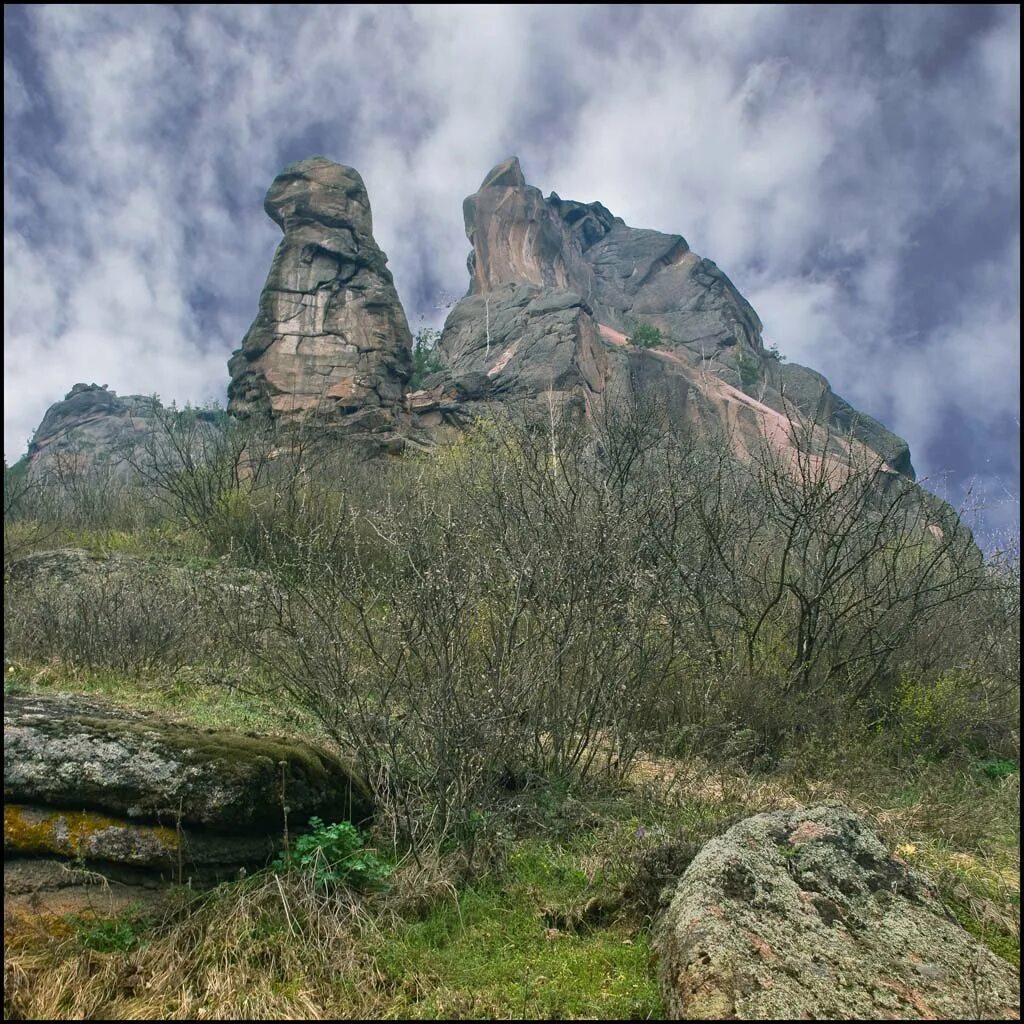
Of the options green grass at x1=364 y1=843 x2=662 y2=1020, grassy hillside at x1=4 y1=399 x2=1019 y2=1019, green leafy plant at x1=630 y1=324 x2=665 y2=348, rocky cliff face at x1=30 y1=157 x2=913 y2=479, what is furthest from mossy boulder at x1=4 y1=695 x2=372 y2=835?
green leafy plant at x1=630 y1=324 x2=665 y2=348

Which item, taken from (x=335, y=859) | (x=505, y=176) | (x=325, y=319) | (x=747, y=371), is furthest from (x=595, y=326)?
(x=335, y=859)

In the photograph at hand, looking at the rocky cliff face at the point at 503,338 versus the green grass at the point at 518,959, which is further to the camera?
the rocky cliff face at the point at 503,338

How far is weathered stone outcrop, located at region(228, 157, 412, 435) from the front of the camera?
37.4m

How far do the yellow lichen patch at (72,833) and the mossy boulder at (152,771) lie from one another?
42 mm

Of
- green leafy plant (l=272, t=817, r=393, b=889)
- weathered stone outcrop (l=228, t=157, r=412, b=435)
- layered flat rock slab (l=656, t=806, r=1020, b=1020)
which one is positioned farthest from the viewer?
weathered stone outcrop (l=228, t=157, r=412, b=435)

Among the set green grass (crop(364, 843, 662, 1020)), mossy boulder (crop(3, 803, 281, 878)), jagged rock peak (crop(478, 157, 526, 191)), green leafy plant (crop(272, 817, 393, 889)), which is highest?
jagged rock peak (crop(478, 157, 526, 191))

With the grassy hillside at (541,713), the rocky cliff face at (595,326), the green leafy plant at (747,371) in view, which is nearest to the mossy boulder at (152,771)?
the grassy hillside at (541,713)

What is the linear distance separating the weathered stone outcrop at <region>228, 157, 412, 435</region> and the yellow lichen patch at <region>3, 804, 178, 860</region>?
31.9 meters

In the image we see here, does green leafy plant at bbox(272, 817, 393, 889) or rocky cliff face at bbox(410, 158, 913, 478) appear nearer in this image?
green leafy plant at bbox(272, 817, 393, 889)

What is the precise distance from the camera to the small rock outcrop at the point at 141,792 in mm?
3707

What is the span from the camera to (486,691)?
17.4 feet

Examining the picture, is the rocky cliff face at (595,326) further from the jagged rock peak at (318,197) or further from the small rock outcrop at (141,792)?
the small rock outcrop at (141,792)

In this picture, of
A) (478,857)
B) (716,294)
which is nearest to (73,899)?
(478,857)

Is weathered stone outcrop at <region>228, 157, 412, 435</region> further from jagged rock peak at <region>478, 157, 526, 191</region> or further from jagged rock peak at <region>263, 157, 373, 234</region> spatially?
jagged rock peak at <region>478, 157, 526, 191</region>
